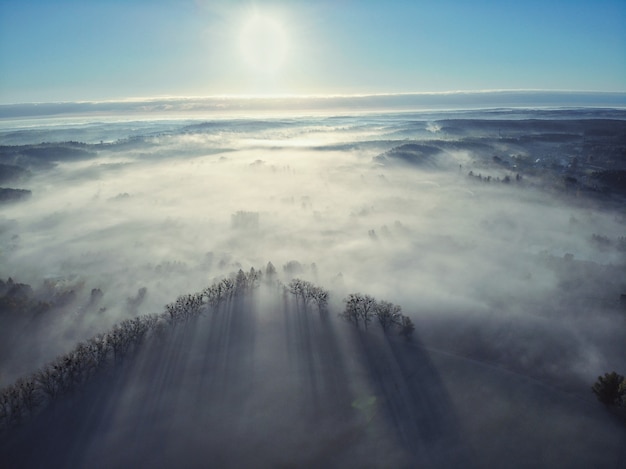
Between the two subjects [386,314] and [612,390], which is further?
[386,314]

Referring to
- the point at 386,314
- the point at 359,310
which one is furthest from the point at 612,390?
the point at 359,310

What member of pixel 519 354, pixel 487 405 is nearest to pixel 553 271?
pixel 519 354

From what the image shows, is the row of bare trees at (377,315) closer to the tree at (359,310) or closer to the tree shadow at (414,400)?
the tree at (359,310)

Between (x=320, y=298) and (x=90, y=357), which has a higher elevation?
(x=90, y=357)

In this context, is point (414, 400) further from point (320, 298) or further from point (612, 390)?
point (320, 298)

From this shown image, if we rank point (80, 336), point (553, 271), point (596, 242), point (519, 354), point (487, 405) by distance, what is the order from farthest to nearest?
point (596, 242) < point (553, 271) < point (80, 336) < point (519, 354) < point (487, 405)

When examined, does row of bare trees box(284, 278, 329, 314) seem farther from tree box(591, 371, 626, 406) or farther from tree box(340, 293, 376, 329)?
tree box(591, 371, 626, 406)

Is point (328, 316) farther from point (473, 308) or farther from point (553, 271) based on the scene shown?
point (553, 271)
